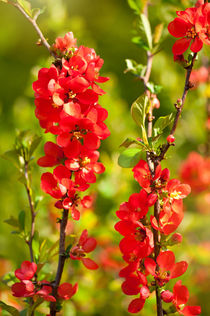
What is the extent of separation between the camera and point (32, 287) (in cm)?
45

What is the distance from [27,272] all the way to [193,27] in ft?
1.12

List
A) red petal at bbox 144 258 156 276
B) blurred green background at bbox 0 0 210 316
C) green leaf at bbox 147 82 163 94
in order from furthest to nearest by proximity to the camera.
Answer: blurred green background at bbox 0 0 210 316, green leaf at bbox 147 82 163 94, red petal at bbox 144 258 156 276

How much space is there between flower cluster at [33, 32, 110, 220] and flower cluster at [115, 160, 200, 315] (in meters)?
0.06

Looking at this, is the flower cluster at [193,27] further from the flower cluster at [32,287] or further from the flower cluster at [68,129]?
the flower cluster at [32,287]

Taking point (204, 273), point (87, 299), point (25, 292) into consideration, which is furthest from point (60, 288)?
point (204, 273)

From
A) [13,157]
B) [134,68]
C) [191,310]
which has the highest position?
[134,68]

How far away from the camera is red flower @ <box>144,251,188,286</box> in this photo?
43cm

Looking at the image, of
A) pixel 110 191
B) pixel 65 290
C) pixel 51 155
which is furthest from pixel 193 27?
pixel 110 191

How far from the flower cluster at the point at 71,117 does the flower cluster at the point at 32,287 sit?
0.08 m

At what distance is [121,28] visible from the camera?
409 cm

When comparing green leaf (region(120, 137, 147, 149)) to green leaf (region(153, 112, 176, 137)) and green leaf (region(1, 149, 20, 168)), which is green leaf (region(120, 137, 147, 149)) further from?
green leaf (region(1, 149, 20, 168))

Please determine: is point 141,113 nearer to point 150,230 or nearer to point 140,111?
point 140,111

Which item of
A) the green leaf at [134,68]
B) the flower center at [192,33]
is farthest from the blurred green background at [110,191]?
the flower center at [192,33]

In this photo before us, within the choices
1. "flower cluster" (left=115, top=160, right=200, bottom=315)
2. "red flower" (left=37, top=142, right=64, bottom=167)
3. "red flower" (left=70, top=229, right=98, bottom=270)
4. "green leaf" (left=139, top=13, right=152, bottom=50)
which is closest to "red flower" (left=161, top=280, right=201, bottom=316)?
"flower cluster" (left=115, top=160, right=200, bottom=315)
